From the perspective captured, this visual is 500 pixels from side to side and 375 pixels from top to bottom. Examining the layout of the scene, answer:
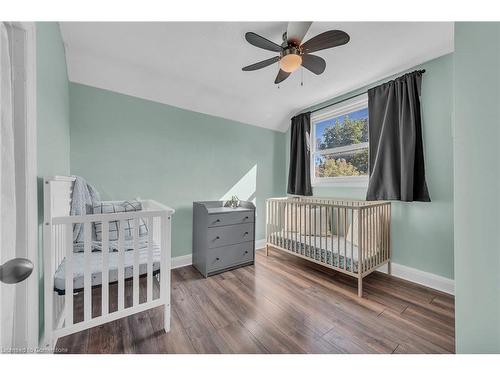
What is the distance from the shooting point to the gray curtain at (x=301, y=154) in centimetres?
299

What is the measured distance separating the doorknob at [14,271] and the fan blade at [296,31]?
5.58 feet

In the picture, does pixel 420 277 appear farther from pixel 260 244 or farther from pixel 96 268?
pixel 96 268

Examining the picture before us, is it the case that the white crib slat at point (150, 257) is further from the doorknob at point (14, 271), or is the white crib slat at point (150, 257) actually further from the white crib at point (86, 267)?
the doorknob at point (14, 271)

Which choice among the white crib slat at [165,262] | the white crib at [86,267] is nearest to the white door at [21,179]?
the white crib at [86,267]

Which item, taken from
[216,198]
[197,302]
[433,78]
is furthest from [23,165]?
[433,78]

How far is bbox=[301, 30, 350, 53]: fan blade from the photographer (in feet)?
4.15

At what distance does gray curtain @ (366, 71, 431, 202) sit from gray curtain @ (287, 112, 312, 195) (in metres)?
0.89

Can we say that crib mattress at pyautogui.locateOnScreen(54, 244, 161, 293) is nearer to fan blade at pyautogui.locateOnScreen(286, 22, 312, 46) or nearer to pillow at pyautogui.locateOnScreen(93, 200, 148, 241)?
pillow at pyautogui.locateOnScreen(93, 200, 148, 241)

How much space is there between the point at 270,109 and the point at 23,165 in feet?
8.99

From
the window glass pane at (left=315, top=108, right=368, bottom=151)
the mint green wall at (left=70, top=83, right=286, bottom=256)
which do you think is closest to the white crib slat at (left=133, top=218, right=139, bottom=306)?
the mint green wall at (left=70, top=83, right=286, bottom=256)

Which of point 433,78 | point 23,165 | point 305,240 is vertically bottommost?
point 305,240

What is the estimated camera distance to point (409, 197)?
1938 mm
